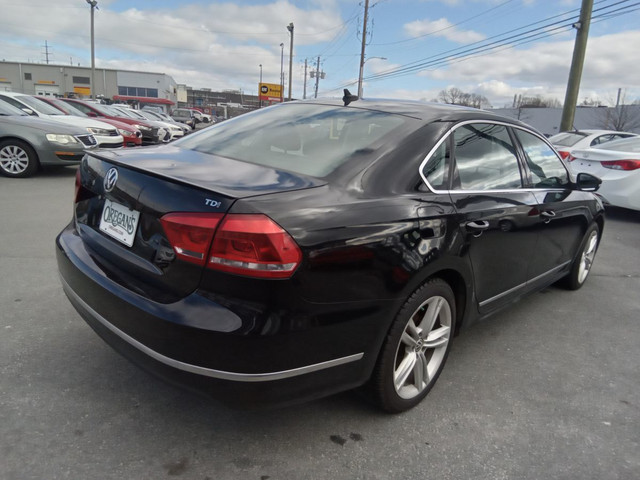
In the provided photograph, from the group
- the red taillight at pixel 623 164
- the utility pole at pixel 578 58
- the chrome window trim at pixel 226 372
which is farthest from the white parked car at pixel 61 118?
the utility pole at pixel 578 58

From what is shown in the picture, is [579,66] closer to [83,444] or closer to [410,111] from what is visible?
[410,111]

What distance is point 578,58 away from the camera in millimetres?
13859

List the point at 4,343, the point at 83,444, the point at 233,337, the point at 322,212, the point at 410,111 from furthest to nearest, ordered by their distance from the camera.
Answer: the point at 4,343, the point at 410,111, the point at 83,444, the point at 322,212, the point at 233,337

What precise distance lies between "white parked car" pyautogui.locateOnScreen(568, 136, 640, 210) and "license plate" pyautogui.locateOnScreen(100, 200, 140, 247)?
8003 mm

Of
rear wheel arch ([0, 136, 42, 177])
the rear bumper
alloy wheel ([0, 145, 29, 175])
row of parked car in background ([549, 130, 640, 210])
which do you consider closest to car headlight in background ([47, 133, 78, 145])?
rear wheel arch ([0, 136, 42, 177])

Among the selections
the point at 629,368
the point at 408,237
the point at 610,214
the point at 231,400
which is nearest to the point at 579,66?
the point at 610,214

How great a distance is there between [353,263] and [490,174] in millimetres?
1474

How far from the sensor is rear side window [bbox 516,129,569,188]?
11.3 ft

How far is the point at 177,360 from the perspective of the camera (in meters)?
1.85

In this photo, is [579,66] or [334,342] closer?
[334,342]

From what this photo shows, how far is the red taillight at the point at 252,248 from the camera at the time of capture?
1761 millimetres

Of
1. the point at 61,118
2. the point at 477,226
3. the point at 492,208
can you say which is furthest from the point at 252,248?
the point at 61,118

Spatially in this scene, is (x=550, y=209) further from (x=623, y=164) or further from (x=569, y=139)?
(x=569, y=139)

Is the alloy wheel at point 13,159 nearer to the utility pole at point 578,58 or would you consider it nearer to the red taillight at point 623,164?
the red taillight at point 623,164
